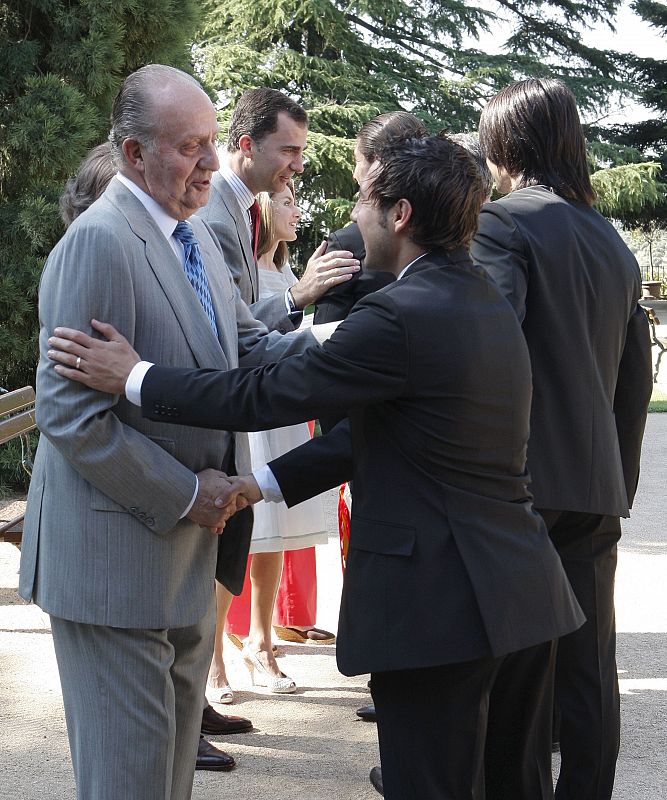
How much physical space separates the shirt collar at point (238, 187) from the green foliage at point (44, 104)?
4.73 m

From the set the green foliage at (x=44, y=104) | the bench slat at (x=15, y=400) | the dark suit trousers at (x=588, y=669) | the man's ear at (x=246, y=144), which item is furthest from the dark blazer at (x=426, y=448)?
the green foliage at (x=44, y=104)

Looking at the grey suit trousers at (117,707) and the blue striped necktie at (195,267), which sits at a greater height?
the blue striped necktie at (195,267)

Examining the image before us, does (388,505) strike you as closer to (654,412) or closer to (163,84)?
(163,84)

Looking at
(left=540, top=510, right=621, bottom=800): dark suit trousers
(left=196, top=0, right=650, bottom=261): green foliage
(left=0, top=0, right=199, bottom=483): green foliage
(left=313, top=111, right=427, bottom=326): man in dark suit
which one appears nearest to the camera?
(left=540, top=510, right=621, bottom=800): dark suit trousers

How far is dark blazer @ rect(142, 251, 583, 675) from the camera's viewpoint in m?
2.26

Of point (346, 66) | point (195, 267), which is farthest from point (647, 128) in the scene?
point (195, 267)

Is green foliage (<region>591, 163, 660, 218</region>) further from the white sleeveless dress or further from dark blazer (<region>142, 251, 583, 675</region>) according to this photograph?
dark blazer (<region>142, 251, 583, 675</region>)

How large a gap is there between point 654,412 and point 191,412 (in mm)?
13538

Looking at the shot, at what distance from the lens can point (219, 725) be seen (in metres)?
4.12

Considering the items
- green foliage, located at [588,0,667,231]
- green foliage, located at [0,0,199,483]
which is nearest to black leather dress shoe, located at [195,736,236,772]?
green foliage, located at [0,0,199,483]

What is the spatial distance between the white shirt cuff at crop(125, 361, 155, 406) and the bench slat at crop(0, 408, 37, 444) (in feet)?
9.12

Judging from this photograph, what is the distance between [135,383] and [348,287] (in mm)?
→ 1215

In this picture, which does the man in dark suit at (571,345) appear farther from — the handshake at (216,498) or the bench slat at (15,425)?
the bench slat at (15,425)

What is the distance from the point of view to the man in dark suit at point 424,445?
2268 mm
